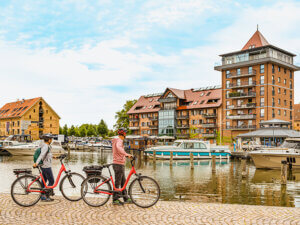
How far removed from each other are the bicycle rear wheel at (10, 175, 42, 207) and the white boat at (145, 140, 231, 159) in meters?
36.6

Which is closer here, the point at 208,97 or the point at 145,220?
the point at 145,220

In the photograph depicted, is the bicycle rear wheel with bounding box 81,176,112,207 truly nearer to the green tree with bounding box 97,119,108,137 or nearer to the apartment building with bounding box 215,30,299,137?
the apartment building with bounding box 215,30,299,137

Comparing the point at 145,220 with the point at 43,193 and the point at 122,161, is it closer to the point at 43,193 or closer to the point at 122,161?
the point at 122,161

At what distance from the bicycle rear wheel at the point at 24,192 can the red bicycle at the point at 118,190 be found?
1.43 m

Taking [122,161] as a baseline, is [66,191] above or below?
below

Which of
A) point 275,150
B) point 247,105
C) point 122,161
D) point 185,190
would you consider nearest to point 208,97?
point 247,105

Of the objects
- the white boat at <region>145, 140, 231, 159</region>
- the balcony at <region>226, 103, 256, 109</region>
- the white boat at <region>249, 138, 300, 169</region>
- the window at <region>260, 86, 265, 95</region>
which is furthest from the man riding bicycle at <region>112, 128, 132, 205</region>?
the window at <region>260, 86, 265, 95</region>

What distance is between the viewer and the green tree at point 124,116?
98519 mm

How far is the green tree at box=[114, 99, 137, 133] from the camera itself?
98.5 m

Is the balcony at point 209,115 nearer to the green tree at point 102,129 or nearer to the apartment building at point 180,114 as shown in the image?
the apartment building at point 180,114

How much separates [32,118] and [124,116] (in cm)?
2672

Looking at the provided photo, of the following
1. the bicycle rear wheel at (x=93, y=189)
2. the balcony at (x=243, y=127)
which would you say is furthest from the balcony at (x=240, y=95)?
the bicycle rear wheel at (x=93, y=189)

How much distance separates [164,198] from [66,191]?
7066 millimetres

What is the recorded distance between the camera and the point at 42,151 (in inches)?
416
